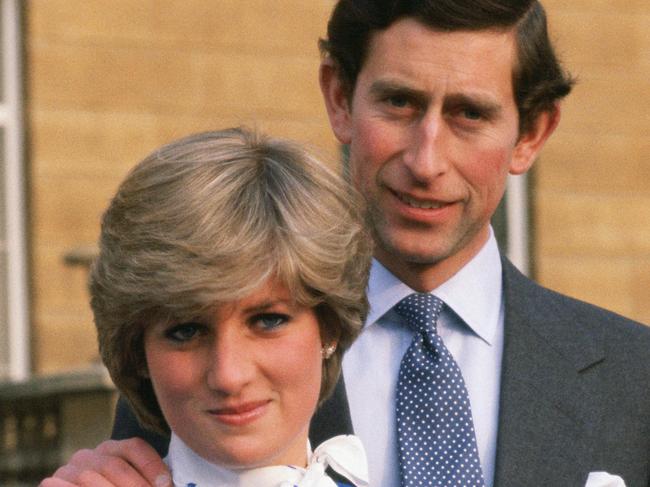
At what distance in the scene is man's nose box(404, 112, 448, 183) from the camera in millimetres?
3824

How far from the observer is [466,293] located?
13.0ft

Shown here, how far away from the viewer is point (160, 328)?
3.23 meters

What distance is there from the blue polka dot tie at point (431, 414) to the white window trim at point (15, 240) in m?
6.61

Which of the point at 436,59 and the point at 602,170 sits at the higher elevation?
the point at 436,59

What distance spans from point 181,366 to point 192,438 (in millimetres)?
113

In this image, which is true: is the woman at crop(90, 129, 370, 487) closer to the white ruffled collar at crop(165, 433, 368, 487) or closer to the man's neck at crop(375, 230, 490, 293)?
the white ruffled collar at crop(165, 433, 368, 487)

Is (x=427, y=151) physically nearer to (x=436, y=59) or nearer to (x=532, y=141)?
(x=436, y=59)

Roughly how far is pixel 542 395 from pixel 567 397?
1.9 inches

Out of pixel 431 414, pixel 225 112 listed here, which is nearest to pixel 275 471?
pixel 431 414

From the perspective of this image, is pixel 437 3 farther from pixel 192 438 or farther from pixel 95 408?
pixel 95 408

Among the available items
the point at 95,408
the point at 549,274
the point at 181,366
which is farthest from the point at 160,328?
the point at 549,274

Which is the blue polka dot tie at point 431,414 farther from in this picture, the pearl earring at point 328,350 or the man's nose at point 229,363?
the man's nose at point 229,363

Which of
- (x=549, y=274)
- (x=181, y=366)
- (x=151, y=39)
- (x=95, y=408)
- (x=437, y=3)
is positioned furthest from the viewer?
(x=549, y=274)

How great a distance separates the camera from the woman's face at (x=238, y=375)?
317 centimetres
